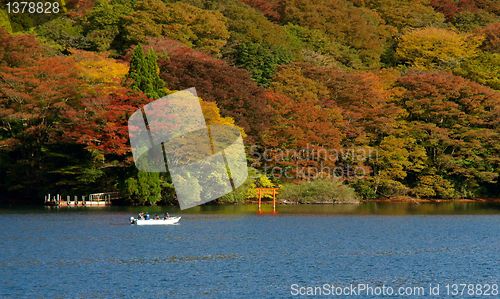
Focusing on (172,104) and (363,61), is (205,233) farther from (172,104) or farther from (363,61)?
(363,61)

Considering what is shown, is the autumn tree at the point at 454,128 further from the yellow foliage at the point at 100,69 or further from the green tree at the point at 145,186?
the yellow foliage at the point at 100,69

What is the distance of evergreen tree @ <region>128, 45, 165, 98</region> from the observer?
5672cm

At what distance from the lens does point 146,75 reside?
56906 mm

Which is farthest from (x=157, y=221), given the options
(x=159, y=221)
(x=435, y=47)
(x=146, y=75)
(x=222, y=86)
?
(x=435, y=47)

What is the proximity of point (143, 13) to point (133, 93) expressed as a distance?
775 inches

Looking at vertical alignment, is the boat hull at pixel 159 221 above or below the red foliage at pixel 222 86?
below

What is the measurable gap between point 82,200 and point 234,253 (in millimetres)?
24223

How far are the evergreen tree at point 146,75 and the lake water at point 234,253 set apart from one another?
27.9 ft

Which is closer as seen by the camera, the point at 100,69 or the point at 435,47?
the point at 100,69

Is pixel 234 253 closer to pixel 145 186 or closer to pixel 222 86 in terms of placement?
pixel 145 186

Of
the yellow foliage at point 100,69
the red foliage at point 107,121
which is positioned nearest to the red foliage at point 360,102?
the yellow foliage at point 100,69

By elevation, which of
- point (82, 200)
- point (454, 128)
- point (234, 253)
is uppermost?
point (454, 128)

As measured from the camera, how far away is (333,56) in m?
84.9

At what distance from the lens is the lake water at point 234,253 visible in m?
27.8
